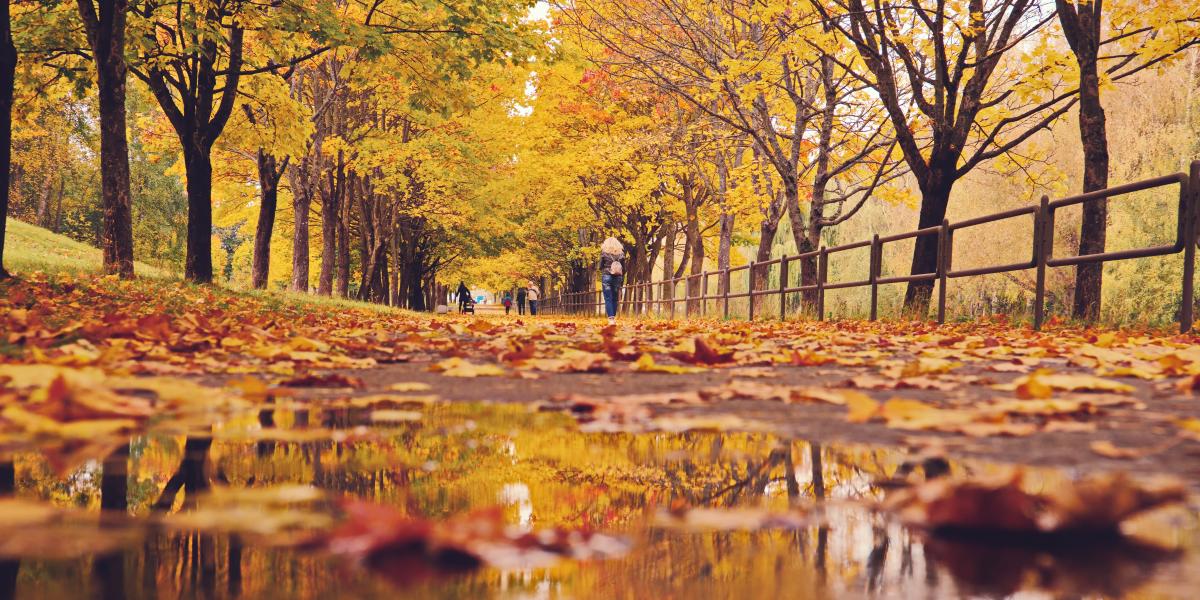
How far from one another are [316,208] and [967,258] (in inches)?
986

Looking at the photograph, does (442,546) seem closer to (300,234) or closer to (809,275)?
(809,275)

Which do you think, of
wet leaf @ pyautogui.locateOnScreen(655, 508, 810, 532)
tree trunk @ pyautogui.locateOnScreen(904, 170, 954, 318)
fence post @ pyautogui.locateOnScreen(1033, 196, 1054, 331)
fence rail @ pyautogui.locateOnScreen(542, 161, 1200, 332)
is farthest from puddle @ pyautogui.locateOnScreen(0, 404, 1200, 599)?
tree trunk @ pyautogui.locateOnScreen(904, 170, 954, 318)

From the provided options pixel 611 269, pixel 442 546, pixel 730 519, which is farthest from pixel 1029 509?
pixel 611 269

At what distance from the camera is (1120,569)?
118 centimetres

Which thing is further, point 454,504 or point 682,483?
point 682,483

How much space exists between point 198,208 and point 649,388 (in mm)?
13654

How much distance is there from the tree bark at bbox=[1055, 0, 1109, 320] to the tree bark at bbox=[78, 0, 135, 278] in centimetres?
1254

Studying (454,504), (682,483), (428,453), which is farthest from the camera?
(428,453)

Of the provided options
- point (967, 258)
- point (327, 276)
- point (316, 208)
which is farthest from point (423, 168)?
point (967, 258)

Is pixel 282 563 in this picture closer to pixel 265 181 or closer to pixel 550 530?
pixel 550 530

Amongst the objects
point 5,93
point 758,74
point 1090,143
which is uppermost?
point 758,74

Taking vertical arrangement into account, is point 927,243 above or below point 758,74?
below

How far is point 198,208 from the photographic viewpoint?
14922 millimetres

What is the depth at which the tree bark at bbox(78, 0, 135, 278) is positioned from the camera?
11.4 metres
